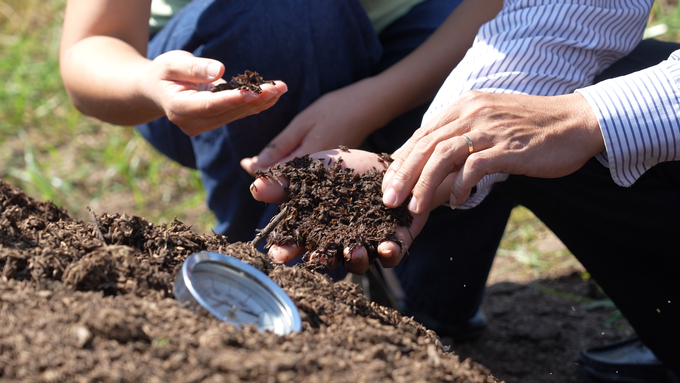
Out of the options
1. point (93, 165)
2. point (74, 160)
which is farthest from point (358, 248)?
point (74, 160)

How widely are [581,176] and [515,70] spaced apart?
368 millimetres

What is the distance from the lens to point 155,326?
993 millimetres

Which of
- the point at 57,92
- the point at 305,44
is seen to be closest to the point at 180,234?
the point at 305,44

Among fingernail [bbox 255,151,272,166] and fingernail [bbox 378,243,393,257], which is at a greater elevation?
fingernail [bbox 255,151,272,166]

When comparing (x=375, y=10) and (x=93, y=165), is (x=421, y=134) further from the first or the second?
(x=93, y=165)

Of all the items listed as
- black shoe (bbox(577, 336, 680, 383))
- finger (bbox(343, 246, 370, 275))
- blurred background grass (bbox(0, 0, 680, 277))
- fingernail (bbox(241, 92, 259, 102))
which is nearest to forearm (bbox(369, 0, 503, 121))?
fingernail (bbox(241, 92, 259, 102))

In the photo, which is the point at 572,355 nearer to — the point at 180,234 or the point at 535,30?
the point at 535,30

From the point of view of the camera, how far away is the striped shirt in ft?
5.56

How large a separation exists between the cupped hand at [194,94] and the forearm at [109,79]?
110mm

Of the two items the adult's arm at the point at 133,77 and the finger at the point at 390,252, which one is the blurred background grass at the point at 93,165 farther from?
the finger at the point at 390,252

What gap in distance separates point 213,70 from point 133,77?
40 centimetres

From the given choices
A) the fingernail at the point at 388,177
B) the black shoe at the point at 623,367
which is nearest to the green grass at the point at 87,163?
the black shoe at the point at 623,367

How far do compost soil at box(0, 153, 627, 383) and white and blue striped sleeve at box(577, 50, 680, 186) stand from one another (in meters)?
0.63

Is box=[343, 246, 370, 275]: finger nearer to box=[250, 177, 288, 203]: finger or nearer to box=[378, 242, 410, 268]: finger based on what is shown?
box=[378, 242, 410, 268]: finger
